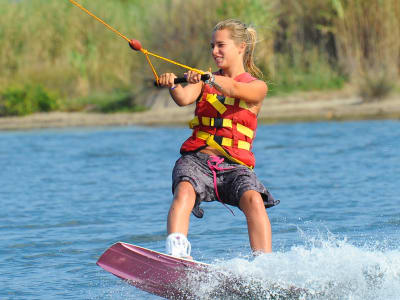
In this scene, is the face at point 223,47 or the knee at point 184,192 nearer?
the knee at point 184,192

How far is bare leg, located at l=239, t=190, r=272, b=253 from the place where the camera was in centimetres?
472

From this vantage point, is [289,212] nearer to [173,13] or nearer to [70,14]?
[173,13]

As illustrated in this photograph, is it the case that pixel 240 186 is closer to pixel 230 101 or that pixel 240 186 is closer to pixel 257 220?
pixel 257 220

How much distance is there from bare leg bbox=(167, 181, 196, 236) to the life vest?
1.01 ft

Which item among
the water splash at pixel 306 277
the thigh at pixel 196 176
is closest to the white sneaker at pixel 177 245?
the water splash at pixel 306 277

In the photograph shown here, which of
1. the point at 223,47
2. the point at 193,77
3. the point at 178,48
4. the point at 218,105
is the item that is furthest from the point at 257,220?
the point at 178,48

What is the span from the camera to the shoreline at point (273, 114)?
1673 centimetres

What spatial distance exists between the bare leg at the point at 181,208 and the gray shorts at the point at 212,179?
5 centimetres

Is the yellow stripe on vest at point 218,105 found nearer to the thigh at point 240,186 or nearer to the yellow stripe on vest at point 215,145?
the yellow stripe on vest at point 215,145

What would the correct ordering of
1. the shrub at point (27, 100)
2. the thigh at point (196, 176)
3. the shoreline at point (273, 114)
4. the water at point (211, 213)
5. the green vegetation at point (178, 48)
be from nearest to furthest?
the water at point (211, 213) < the thigh at point (196, 176) < the shoreline at point (273, 114) < the green vegetation at point (178, 48) < the shrub at point (27, 100)

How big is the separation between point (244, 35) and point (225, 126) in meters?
0.55

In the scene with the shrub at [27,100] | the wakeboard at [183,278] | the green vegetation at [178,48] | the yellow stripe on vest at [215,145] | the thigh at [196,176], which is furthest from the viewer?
the shrub at [27,100]

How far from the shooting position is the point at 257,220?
4723mm

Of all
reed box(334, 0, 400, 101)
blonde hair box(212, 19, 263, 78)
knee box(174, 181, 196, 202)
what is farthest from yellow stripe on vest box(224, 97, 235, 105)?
reed box(334, 0, 400, 101)
